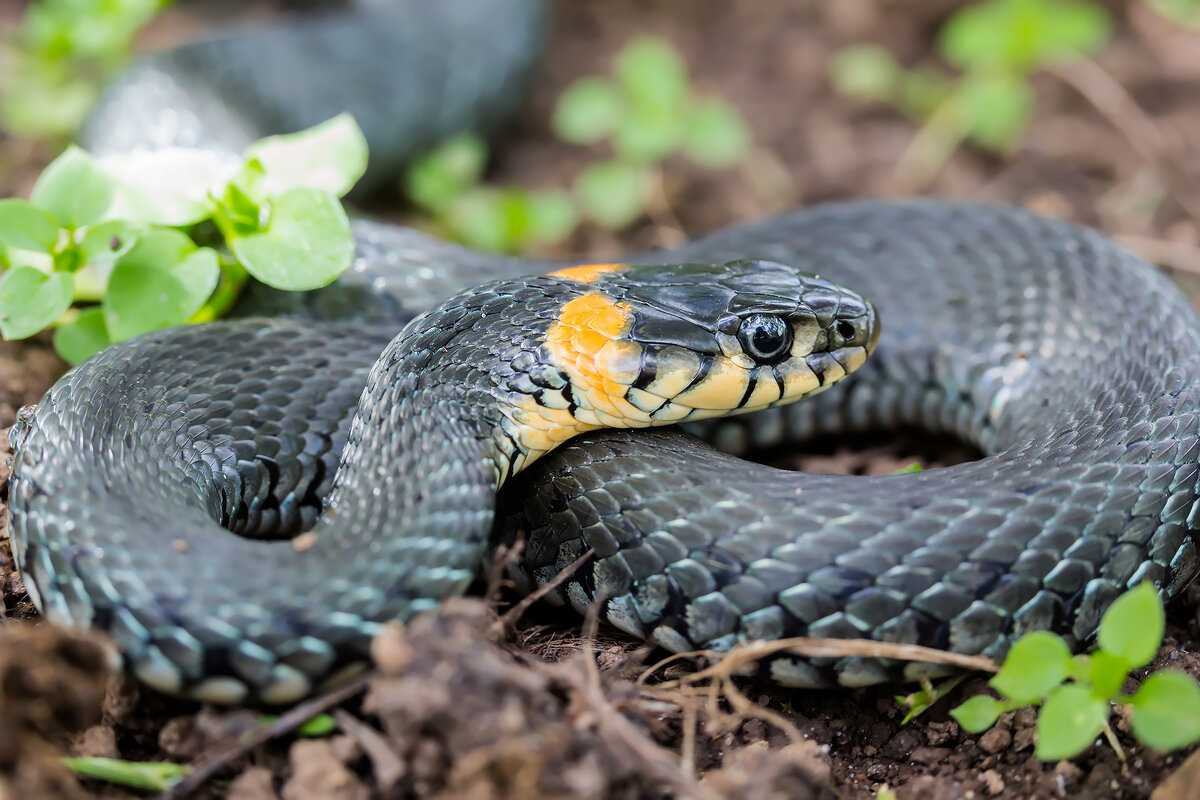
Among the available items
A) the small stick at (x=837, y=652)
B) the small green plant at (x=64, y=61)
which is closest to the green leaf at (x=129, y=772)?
the small stick at (x=837, y=652)

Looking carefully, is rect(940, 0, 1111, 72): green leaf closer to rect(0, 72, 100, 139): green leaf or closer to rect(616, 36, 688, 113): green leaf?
rect(616, 36, 688, 113): green leaf

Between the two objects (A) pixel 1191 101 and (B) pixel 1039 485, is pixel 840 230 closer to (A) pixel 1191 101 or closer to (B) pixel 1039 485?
(B) pixel 1039 485

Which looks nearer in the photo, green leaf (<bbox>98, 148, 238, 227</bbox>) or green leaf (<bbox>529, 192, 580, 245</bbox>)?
green leaf (<bbox>98, 148, 238, 227</bbox>)

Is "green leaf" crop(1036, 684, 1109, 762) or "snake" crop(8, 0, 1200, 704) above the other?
"snake" crop(8, 0, 1200, 704)

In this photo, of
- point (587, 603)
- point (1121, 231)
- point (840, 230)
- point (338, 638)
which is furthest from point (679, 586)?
point (1121, 231)

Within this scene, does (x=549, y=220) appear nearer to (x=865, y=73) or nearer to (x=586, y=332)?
(x=865, y=73)

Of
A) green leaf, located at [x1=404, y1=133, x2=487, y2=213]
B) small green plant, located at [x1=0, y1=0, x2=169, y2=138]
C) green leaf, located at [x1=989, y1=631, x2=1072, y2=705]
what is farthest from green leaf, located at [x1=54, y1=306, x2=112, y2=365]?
green leaf, located at [x1=989, y1=631, x2=1072, y2=705]

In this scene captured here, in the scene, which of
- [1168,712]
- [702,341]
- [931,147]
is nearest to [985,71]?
[931,147]
